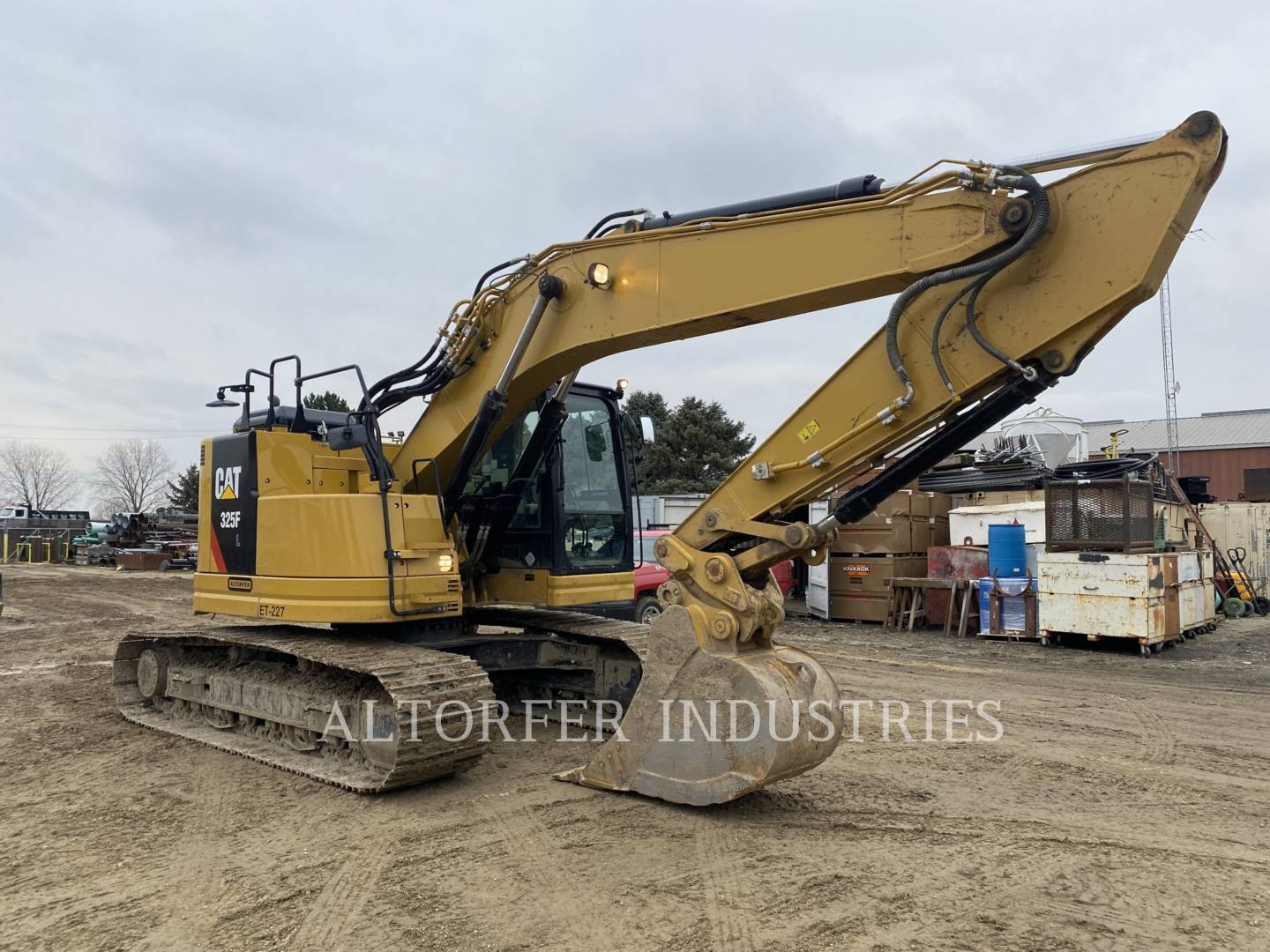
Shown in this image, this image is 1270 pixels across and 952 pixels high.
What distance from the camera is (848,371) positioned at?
479 cm

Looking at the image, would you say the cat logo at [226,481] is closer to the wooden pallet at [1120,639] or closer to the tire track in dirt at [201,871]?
the tire track in dirt at [201,871]

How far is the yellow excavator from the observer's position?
4.30 meters

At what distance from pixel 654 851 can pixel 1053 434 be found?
62.4 ft

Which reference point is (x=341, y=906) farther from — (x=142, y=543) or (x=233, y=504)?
(x=142, y=543)

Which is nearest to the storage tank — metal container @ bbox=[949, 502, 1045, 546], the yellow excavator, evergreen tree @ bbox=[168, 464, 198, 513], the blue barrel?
metal container @ bbox=[949, 502, 1045, 546]

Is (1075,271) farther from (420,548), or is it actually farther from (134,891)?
(134,891)

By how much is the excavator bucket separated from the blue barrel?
9.20 metres

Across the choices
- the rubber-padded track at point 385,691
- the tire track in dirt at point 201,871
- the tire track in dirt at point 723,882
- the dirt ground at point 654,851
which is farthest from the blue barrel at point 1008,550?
the tire track in dirt at point 201,871

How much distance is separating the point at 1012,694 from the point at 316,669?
21.2 feet

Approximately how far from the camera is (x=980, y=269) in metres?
4.29

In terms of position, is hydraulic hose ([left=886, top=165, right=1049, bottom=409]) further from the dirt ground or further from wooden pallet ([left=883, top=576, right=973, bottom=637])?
wooden pallet ([left=883, top=576, right=973, bottom=637])

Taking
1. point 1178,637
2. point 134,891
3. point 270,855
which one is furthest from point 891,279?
point 1178,637

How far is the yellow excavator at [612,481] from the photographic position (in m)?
4.30

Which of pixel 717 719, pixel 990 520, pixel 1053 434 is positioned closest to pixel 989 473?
pixel 990 520
